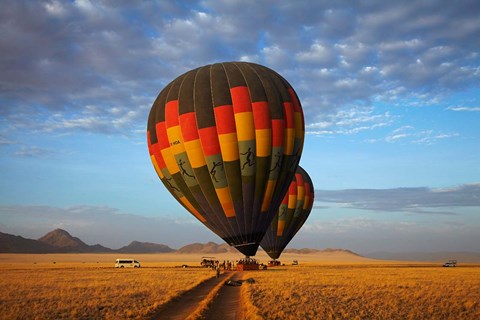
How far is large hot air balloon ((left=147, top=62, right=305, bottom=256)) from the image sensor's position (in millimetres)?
36031

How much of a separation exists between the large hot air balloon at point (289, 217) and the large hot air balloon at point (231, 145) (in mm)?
19255

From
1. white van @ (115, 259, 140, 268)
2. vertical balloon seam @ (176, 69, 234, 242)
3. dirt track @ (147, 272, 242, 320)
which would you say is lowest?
dirt track @ (147, 272, 242, 320)

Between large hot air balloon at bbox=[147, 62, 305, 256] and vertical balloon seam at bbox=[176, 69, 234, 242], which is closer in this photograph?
large hot air balloon at bbox=[147, 62, 305, 256]

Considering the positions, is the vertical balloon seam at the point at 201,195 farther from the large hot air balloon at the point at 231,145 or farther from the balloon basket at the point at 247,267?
the balloon basket at the point at 247,267

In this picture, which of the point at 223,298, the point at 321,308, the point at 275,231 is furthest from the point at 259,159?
the point at 275,231

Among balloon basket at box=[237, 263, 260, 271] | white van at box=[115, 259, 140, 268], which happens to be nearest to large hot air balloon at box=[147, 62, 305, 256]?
balloon basket at box=[237, 263, 260, 271]

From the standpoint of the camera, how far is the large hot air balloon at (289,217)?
57969 mm

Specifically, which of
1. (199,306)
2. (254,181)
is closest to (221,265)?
(254,181)

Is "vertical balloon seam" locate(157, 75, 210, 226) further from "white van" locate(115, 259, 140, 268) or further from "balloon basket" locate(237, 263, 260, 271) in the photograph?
"white van" locate(115, 259, 140, 268)

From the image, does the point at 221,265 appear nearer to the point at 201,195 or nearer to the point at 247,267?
the point at 247,267

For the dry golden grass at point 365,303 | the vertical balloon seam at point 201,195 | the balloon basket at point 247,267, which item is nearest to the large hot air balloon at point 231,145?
the vertical balloon seam at point 201,195

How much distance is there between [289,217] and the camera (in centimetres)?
5850

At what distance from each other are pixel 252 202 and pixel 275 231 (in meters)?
22.3

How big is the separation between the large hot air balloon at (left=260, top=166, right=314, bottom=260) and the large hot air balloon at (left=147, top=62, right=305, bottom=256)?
19.3 m
